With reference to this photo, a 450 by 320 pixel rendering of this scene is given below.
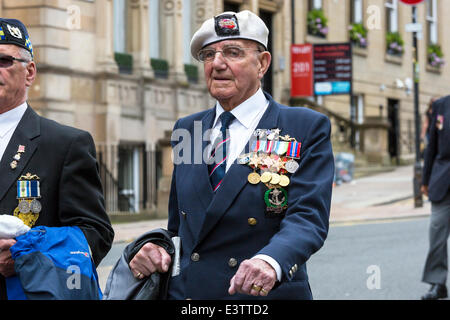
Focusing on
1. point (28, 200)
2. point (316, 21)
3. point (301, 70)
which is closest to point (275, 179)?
point (28, 200)

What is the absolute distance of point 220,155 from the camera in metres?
3.80

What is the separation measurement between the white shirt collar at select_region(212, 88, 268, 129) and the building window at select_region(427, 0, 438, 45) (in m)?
36.9

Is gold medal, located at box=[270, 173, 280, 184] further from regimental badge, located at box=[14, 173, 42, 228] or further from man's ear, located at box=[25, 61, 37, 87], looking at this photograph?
man's ear, located at box=[25, 61, 37, 87]

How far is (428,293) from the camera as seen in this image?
8.77 meters

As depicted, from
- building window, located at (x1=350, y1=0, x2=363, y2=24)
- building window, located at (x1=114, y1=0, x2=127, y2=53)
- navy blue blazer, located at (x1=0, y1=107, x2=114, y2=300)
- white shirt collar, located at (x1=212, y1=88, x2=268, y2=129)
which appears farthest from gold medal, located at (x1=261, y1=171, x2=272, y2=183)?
building window, located at (x1=350, y1=0, x2=363, y2=24)

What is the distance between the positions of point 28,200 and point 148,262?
60 cm

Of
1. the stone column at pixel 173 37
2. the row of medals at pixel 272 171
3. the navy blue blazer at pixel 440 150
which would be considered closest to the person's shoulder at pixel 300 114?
the row of medals at pixel 272 171

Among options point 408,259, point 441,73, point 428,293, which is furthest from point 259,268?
point 441,73

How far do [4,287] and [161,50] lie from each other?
21187 mm

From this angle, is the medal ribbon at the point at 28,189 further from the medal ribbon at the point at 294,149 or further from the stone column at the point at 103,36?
the stone column at the point at 103,36

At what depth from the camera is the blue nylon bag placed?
10.9ft

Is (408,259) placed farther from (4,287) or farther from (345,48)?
(345,48)

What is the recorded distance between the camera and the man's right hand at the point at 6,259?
3467mm

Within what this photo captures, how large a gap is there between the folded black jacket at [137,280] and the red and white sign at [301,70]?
26.1 m
